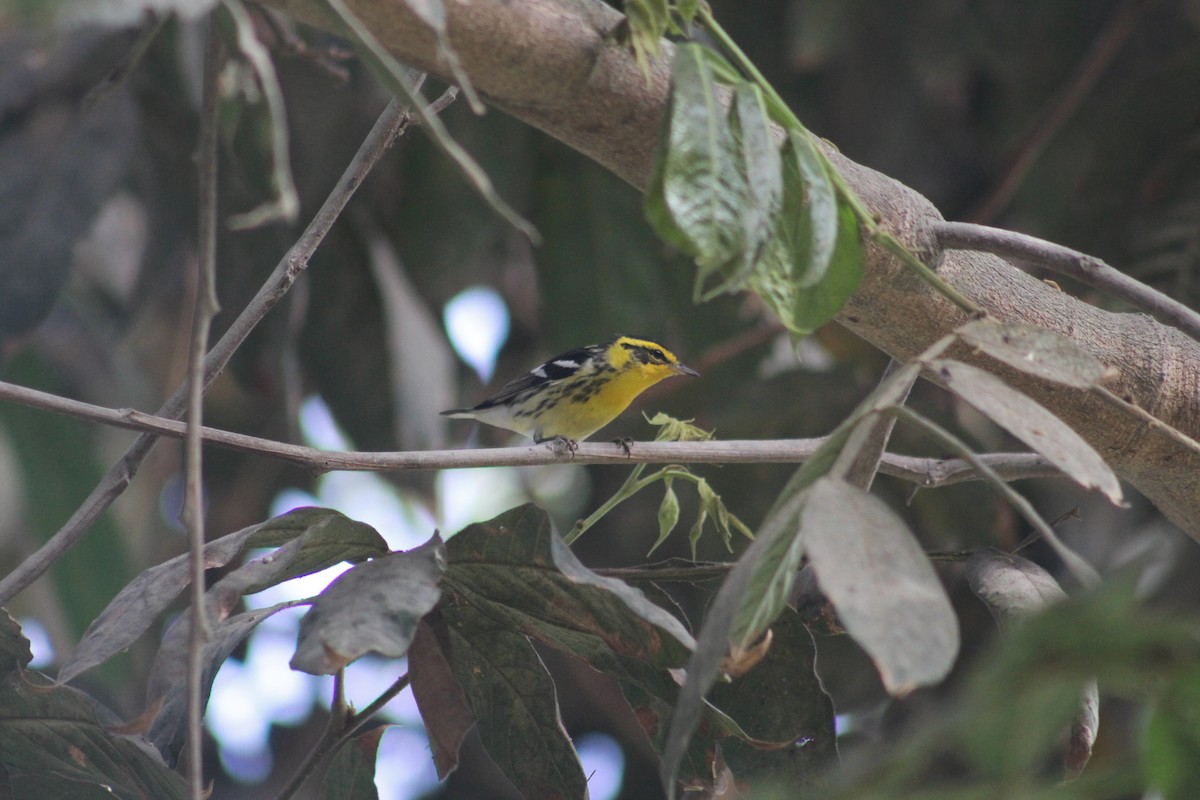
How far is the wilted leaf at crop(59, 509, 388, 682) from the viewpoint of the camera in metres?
1.61

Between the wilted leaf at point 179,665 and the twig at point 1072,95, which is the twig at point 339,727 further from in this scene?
the twig at point 1072,95

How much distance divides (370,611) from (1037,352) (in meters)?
0.87

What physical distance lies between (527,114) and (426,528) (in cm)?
509

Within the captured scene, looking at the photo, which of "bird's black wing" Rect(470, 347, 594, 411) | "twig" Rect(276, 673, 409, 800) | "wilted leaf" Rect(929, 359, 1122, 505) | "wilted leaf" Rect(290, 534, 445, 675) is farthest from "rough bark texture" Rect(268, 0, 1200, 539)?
"bird's black wing" Rect(470, 347, 594, 411)

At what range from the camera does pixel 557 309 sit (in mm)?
5562

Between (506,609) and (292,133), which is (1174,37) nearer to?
(292,133)

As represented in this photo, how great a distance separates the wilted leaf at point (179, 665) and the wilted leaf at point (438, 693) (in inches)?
9.5

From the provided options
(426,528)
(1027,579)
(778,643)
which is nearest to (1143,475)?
(1027,579)

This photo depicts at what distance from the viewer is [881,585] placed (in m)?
1.07

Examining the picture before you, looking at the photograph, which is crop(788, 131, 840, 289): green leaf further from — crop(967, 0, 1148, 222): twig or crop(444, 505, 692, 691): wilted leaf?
crop(967, 0, 1148, 222): twig

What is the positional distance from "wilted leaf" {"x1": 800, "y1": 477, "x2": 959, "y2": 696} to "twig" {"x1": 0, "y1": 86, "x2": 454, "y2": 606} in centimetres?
115

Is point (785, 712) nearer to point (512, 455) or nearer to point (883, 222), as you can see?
point (512, 455)

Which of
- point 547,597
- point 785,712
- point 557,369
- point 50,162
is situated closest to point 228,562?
point 547,597

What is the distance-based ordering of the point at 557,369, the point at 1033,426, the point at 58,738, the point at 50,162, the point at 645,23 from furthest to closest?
the point at 557,369 < the point at 50,162 < the point at 58,738 < the point at 645,23 < the point at 1033,426
